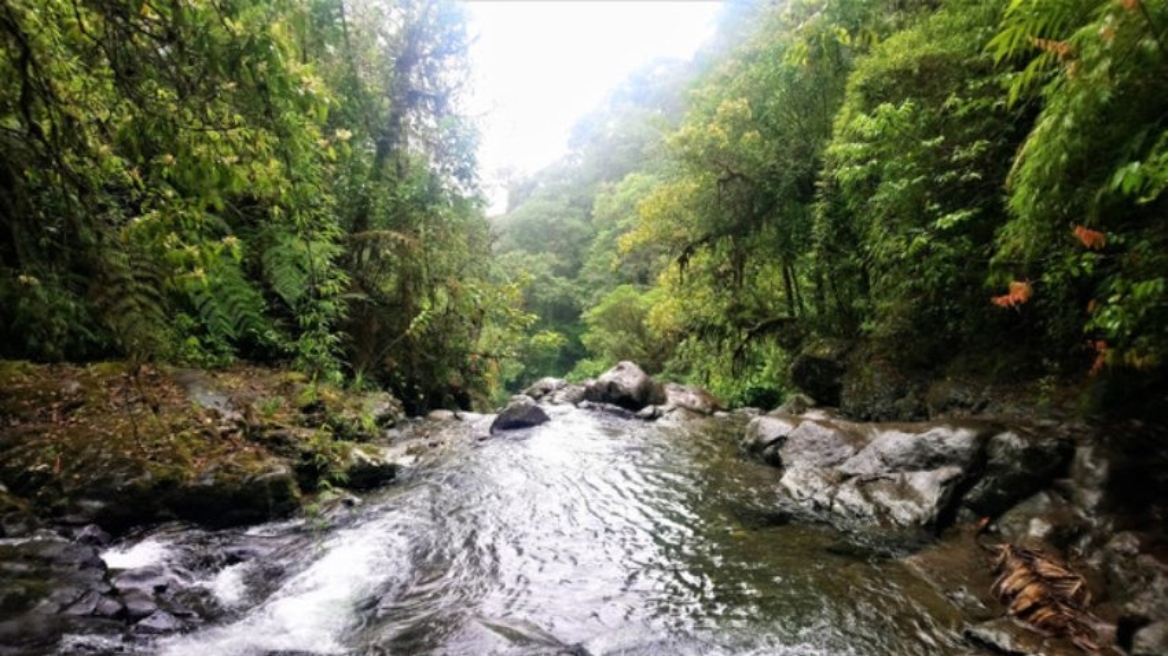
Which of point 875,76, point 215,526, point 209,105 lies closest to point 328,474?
point 215,526

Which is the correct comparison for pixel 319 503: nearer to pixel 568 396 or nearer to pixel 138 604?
pixel 138 604

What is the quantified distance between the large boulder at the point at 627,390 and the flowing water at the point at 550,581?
7.48 m

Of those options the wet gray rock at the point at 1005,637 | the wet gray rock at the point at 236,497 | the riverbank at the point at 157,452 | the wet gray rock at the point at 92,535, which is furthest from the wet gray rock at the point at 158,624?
the wet gray rock at the point at 1005,637

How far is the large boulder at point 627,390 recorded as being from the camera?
14.5 meters

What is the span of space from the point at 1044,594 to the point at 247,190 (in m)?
7.13

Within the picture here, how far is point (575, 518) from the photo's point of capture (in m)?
6.07

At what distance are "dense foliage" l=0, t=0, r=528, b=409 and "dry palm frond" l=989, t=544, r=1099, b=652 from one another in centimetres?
499

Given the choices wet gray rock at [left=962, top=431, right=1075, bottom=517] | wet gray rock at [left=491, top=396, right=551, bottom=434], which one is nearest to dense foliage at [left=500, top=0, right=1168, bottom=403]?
wet gray rock at [left=962, top=431, right=1075, bottom=517]

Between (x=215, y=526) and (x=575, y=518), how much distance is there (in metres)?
3.44

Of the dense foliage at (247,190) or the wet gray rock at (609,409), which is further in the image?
the wet gray rock at (609,409)

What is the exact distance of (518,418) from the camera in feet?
36.5

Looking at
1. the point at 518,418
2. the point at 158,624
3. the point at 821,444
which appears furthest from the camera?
the point at 518,418

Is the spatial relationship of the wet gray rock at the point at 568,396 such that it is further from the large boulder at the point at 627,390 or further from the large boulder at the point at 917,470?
the large boulder at the point at 917,470

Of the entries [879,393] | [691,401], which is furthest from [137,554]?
[691,401]
